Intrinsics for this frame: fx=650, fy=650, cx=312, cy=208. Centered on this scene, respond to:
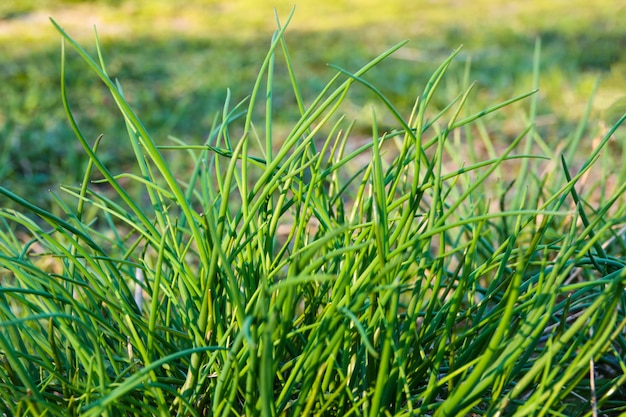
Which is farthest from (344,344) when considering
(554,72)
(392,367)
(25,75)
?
(25,75)

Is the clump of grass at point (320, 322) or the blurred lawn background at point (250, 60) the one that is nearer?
the clump of grass at point (320, 322)

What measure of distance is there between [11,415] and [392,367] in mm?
347

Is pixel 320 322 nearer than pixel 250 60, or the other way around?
pixel 320 322

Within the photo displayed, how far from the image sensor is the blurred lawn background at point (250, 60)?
2.09 m

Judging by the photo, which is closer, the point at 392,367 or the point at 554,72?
the point at 392,367

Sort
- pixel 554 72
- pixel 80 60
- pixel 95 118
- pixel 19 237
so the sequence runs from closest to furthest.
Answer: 1. pixel 19 237
2. pixel 95 118
3. pixel 554 72
4. pixel 80 60

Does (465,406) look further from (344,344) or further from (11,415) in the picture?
(11,415)

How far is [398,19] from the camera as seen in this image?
4582mm

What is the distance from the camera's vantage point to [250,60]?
3223 mm

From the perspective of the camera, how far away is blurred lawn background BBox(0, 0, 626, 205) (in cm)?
209

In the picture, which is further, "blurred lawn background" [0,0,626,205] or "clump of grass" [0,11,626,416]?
"blurred lawn background" [0,0,626,205]

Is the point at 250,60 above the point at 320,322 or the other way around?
the other way around

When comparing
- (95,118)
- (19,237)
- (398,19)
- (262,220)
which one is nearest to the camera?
(262,220)

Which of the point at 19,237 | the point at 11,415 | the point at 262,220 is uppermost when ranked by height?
the point at 262,220
